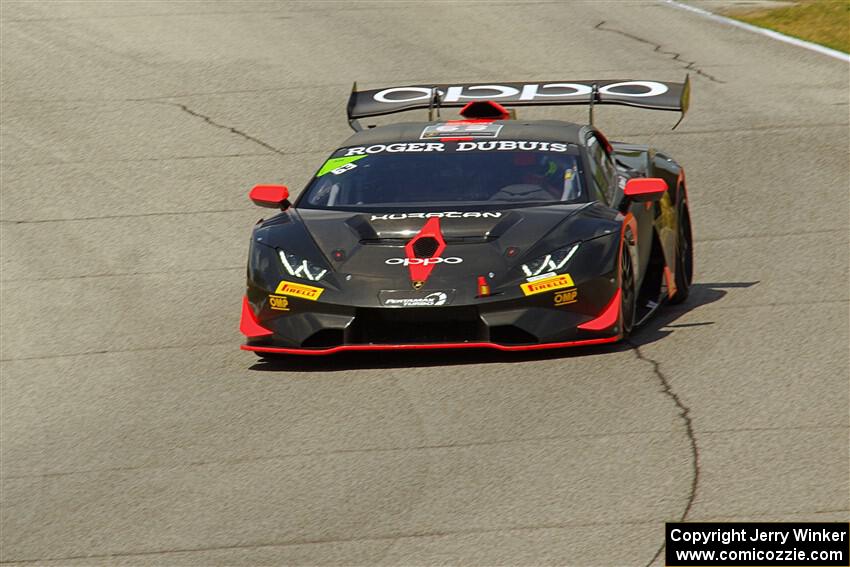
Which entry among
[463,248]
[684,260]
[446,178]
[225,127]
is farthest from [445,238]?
[225,127]

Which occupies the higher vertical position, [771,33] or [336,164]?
[336,164]

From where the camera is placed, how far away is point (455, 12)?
21422 mm

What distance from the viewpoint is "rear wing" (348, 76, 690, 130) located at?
11047mm

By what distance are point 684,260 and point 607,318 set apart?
7.22 feet

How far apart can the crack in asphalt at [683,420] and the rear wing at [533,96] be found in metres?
2.45

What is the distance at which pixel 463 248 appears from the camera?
8.83m

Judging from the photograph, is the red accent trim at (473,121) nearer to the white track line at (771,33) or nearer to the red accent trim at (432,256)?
the red accent trim at (432,256)

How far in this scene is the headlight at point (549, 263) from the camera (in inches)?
341

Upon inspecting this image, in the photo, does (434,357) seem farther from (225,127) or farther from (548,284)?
(225,127)

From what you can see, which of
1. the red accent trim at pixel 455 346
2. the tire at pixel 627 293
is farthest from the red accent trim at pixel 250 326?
the tire at pixel 627 293

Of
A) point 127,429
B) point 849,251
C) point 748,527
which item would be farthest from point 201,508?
point 849,251

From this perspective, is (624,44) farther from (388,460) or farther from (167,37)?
(388,460)

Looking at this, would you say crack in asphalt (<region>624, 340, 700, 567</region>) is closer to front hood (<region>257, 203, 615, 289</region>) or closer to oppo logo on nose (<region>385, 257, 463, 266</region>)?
front hood (<region>257, 203, 615, 289</region>)

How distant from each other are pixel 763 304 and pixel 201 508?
457 centimetres
